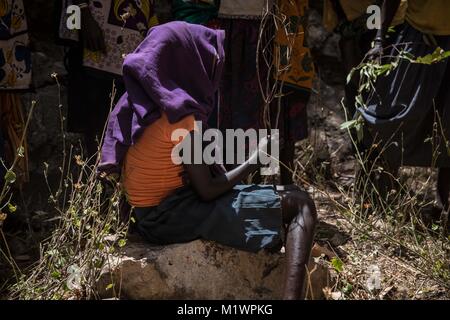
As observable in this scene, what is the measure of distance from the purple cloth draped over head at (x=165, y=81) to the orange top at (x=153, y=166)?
4 cm

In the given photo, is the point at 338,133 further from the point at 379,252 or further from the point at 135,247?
the point at 135,247

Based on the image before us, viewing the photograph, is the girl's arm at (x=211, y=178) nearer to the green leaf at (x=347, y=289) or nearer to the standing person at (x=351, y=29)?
the green leaf at (x=347, y=289)

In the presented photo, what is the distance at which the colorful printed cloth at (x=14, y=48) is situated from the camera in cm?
358

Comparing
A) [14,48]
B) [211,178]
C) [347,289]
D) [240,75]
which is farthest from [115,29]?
[347,289]

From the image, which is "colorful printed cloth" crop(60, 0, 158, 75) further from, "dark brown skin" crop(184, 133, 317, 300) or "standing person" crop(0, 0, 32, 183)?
"dark brown skin" crop(184, 133, 317, 300)

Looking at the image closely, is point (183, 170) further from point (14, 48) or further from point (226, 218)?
point (14, 48)

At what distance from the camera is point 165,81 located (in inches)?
110

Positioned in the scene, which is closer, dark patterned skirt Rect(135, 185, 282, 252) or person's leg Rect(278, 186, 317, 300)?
person's leg Rect(278, 186, 317, 300)

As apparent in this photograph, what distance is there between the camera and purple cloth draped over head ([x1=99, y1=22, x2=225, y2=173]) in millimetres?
2746

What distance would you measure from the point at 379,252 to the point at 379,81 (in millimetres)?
1115

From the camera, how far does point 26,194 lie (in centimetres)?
441

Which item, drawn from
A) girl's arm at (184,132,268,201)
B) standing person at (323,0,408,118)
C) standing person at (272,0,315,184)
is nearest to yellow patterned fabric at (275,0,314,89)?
standing person at (272,0,315,184)

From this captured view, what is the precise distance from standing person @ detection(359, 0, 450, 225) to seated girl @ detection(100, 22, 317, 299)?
1131mm

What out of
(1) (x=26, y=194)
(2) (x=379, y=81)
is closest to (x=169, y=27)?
(2) (x=379, y=81)
